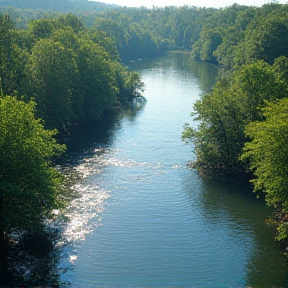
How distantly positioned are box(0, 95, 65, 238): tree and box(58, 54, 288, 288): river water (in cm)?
455

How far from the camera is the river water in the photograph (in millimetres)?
35406

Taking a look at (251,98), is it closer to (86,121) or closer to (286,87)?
(286,87)

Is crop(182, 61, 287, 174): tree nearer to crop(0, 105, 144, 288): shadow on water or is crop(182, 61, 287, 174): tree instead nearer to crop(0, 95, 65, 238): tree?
crop(0, 105, 144, 288): shadow on water

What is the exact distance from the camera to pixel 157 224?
43.7m

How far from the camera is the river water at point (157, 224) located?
35406 millimetres

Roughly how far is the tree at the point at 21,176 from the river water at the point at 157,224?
455 cm

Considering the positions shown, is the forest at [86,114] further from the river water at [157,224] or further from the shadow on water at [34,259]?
the river water at [157,224]

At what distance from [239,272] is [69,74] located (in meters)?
45.2

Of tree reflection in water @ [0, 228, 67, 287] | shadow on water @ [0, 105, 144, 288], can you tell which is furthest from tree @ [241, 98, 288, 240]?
tree reflection in water @ [0, 228, 67, 287]

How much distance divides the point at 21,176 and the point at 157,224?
549 inches

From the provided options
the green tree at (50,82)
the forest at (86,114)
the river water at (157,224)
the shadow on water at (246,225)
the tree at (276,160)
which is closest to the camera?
the river water at (157,224)

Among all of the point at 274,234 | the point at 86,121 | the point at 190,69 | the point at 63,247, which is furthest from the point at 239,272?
the point at 190,69

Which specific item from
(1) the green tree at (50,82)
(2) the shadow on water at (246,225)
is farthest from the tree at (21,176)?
(1) the green tree at (50,82)

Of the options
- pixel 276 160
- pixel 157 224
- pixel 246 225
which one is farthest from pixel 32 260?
pixel 276 160
